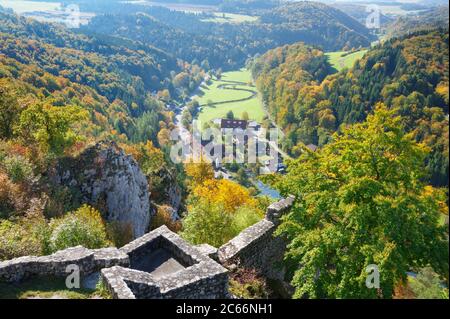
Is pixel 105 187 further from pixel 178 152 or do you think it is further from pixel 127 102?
pixel 127 102

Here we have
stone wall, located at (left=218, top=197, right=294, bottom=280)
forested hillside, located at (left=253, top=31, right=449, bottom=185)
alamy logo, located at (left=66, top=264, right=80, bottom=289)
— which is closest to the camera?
alamy logo, located at (left=66, top=264, right=80, bottom=289)

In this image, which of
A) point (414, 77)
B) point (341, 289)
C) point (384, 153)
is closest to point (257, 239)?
point (341, 289)

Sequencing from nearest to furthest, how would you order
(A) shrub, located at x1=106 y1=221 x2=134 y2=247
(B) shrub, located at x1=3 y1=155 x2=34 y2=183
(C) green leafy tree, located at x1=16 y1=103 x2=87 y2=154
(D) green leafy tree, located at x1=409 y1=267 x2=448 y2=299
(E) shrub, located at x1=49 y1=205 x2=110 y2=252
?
1. (D) green leafy tree, located at x1=409 y1=267 x2=448 y2=299
2. (E) shrub, located at x1=49 y1=205 x2=110 y2=252
3. (B) shrub, located at x1=3 y1=155 x2=34 y2=183
4. (A) shrub, located at x1=106 y1=221 x2=134 y2=247
5. (C) green leafy tree, located at x1=16 y1=103 x2=87 y2=154

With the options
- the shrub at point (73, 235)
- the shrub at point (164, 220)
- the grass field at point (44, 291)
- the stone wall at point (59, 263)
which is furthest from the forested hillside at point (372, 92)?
the grass field at point (44, 291)

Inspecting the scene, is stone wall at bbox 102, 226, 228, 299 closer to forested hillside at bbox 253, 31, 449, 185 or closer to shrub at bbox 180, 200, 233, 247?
shrub at bbox 180, 200, 233, 247

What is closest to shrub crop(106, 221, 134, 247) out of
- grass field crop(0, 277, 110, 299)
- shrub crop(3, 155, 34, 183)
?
shrub crop(3, 155, 34, 183)

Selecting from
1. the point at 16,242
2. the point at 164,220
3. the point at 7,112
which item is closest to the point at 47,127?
the point at 7,112

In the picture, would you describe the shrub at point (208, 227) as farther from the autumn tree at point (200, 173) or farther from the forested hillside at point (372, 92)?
the forested hillside at point (372, 92)

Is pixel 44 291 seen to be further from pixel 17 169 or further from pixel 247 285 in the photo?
pixel 17 169
